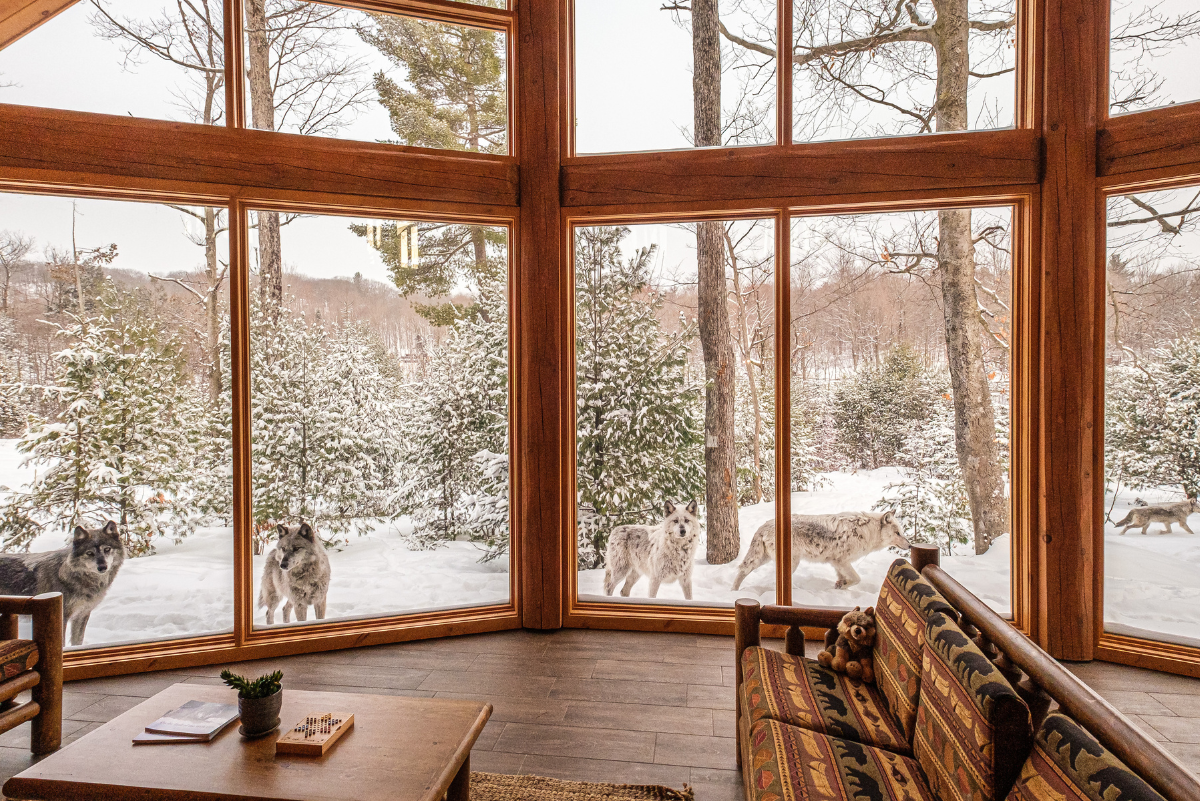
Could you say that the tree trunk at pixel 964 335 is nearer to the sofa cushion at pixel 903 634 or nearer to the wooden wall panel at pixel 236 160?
the sofa cushion at pixel 903 634

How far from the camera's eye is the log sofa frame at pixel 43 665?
2.64 m

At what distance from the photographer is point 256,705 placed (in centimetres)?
193

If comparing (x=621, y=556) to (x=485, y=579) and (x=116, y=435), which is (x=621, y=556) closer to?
(x=485, y=579)

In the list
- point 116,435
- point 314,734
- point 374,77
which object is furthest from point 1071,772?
point 374,77

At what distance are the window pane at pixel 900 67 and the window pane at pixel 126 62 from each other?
3.44 meters

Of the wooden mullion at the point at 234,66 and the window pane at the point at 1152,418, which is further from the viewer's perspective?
the wooden mullion at the point at 234,66

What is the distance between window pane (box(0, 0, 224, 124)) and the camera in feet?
11.1

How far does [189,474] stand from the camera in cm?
360

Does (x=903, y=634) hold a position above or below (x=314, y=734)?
above

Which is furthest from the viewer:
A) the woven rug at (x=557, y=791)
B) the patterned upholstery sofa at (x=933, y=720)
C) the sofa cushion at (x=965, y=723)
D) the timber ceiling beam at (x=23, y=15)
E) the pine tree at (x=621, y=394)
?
the pine tree at (x=621, y=394)

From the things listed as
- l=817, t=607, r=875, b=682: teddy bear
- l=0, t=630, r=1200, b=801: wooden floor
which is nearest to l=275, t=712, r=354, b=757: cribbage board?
l=0, t=630, r=1200, b=801: wooden floor

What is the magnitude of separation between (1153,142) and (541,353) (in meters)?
3.56

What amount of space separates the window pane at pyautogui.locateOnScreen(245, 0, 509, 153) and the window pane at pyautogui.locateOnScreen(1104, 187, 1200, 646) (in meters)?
3.72

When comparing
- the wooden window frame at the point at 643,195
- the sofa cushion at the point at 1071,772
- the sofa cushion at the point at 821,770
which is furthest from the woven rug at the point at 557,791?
the wooden window frame at the point at 643,195
